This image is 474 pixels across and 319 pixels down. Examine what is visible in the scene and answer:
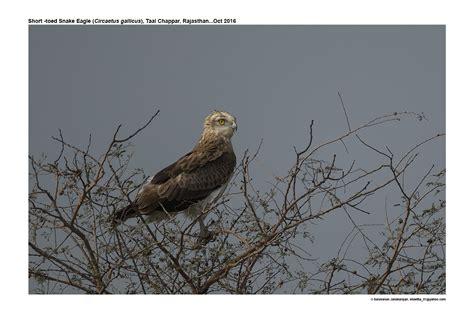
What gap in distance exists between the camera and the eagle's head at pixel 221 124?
10.2m

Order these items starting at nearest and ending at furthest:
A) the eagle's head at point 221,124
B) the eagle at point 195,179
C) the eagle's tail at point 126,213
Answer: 1. the eagle's tail at point 126,213
2. the eagle at point 195,179
3. the eagle's head at point 221,124

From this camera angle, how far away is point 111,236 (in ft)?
26.0

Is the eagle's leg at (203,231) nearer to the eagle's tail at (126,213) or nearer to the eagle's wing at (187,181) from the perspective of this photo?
the eagle's wing at (187,181)

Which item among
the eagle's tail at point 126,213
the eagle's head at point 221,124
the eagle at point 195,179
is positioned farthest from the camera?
the eagle's head at point 221,124

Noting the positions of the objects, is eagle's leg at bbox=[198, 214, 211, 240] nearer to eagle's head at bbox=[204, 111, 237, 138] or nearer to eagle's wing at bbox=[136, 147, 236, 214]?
eagle's wing at bbox=[136, 147, 236, 214]

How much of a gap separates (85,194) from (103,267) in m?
0.91

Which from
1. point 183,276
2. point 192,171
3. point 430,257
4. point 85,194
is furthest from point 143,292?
point 430,257

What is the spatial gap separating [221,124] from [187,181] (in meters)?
1.21

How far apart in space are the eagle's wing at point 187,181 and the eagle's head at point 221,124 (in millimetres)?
293

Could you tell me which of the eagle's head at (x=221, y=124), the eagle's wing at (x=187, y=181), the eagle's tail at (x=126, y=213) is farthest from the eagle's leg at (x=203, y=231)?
the eagle's head at (x=221, y=124)

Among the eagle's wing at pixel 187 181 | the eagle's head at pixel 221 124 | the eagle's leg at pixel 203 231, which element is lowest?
the eagle's leg at pixel 203 231

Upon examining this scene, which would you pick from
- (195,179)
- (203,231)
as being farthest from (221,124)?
(203,231)

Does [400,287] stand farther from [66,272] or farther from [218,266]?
[66,272]
